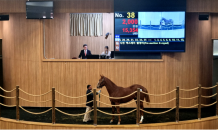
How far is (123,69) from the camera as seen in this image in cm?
901

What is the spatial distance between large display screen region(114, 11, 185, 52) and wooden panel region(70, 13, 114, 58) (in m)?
3.10

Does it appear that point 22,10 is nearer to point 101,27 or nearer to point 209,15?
point 101,27

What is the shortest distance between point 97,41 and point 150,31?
3.69 m

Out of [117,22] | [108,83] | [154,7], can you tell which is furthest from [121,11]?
[108,83]

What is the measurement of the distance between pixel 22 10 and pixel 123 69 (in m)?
3.40

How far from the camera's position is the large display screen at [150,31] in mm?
8594

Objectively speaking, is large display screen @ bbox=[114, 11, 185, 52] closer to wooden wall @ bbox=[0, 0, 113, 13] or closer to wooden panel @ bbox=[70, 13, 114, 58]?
wooden wall @ bbox=[0, 0, 113, 13]

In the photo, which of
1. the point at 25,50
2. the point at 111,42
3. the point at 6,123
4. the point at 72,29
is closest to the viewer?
the point at 6,123

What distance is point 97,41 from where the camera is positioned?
11.9 meters

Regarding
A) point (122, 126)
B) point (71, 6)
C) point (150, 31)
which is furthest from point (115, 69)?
point (122, 126)

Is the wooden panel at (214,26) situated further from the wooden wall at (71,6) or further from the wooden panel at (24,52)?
the wooden panel at (24,52)

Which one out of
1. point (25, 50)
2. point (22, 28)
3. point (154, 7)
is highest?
point (154, 7)

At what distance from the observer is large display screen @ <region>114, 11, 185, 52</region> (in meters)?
8.59

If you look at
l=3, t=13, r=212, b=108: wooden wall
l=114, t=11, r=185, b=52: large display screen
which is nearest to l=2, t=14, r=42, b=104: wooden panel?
l=3, t=13, r=212, b=108: wooden wall
